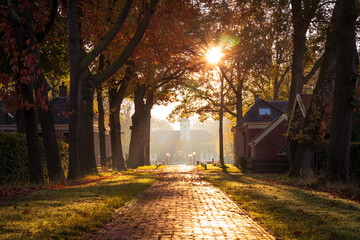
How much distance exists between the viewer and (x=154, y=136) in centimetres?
13538

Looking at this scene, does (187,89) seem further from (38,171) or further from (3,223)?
(3,223)

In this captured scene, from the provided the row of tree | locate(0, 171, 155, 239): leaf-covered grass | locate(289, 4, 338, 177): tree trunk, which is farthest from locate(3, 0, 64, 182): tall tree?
locate(289, 4, 338, 177): tree trunk

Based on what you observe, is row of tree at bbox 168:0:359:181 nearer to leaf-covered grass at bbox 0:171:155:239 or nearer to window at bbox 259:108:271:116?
leaf-covered grass at bbox 0:171:155:239

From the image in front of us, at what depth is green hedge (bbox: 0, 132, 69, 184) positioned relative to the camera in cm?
1533

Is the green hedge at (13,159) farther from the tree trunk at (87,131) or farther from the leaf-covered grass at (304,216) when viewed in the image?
the leaf-covered grass at (304,216)

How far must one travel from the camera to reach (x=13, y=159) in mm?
15953

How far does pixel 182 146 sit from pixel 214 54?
297 ft

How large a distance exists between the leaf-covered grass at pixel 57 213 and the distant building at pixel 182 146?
101779mm

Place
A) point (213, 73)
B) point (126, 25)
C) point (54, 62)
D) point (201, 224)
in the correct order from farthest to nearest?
1. point (213, 73)
2. point (54, 62)
3. point (126, 25)
4. point (201, 224)

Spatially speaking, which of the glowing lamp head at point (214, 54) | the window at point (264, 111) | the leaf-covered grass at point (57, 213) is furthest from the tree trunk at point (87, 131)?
the window at point (264, 111)

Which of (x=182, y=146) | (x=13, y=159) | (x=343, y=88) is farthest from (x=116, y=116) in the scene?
(x=182, y=146)

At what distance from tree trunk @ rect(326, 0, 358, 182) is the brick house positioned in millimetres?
12914

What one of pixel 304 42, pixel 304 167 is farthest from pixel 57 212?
pixel 304 42

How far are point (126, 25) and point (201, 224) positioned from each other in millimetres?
14101
